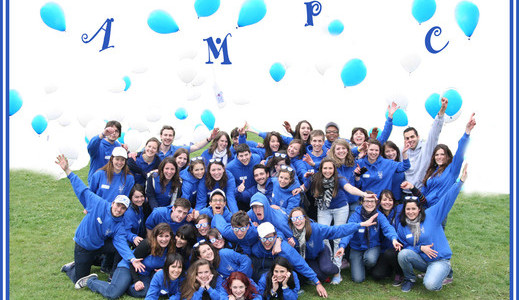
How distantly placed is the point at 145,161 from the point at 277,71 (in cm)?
313

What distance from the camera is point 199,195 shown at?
231 inches

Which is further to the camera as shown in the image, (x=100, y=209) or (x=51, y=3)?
(x=51, y=3)

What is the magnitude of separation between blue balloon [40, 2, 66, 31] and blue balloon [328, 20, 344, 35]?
4.53 metres

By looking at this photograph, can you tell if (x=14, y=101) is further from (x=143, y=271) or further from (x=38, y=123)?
(x=143, y=271)

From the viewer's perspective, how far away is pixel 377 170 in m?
6.08

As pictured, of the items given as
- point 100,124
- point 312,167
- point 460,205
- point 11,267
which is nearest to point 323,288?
point 312,167

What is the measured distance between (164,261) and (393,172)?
302 cm

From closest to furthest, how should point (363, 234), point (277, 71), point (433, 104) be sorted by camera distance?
point (363, 234), point (433, 104), point (277, 71)

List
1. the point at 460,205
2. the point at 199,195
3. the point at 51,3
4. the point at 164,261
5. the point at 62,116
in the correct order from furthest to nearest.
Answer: the point at 460,205
the point at 62,116
the point at 51,3
the point at 199,195
the point at 164,261

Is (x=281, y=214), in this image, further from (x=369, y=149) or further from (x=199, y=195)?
(x=369, y=149)

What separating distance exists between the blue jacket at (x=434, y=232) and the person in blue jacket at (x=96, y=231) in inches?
122

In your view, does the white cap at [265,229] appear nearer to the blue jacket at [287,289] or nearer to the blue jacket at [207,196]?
the blue jacket at [287,289]

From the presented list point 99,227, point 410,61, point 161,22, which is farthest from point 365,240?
point 161,22

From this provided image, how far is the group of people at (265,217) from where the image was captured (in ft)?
16.6
